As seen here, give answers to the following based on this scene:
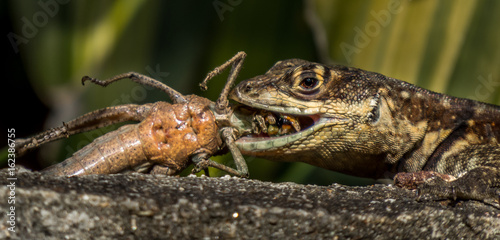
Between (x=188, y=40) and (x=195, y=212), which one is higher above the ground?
(x=188, y=40)

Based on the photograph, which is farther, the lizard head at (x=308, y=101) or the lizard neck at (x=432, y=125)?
the lizard neck at (x=432, y=125)

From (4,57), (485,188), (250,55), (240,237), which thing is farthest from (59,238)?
(4,57)

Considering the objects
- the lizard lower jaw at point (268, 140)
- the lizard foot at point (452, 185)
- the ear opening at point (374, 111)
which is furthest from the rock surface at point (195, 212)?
the ear opening at point (374, 111)


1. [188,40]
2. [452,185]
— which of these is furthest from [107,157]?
[188,40]

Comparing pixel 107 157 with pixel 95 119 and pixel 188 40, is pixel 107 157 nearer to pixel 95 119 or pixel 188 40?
pixel 95 119

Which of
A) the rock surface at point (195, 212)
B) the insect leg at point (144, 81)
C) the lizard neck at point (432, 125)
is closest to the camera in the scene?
the rock surface at point (195, 212)

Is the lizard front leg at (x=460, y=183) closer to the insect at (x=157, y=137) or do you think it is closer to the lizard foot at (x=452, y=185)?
the lizard foot at (x=452, y=185)

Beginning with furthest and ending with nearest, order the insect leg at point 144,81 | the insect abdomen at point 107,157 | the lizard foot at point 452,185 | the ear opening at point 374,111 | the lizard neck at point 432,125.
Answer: the lizard neck at point 432,125, the ear opening at point 374,111, the insect leg at point 144,81, the insect abdomen at point 107,157, the lizard foot at point 452,185
